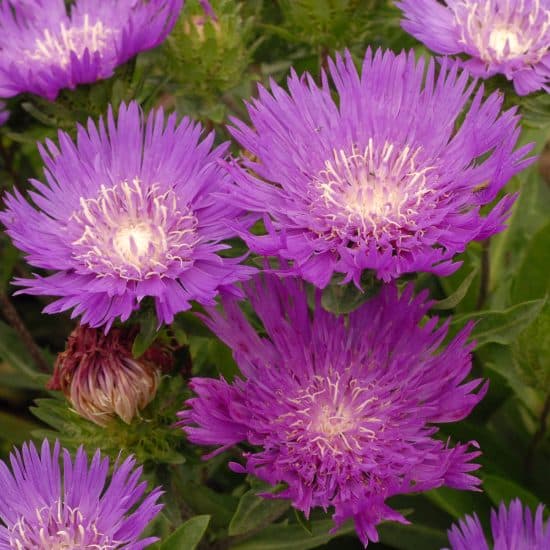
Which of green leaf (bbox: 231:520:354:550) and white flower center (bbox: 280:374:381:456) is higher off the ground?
white flower center (bbox: 280:374:381:456)

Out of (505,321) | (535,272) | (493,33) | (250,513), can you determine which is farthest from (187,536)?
(493,33)

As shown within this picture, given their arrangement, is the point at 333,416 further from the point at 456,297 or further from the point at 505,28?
the point at 505,28

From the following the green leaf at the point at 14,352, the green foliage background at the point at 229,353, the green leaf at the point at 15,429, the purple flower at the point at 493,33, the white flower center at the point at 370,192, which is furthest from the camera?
the green leaf at the point at 15,429

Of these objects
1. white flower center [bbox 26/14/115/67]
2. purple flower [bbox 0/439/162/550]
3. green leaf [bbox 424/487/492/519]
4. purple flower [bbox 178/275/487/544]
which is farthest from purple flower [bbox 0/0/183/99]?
green leaf [bbox 424/487/492/519]

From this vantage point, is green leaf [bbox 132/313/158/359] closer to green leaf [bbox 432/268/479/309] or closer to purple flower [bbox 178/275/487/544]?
purple flower [bbox 178/275/487/544]

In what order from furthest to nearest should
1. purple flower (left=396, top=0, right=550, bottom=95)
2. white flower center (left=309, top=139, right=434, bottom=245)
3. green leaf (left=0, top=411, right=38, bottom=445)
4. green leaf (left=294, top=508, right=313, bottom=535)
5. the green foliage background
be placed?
green leaf (left=0, top=411, right=38, bottom=445), purple flower (left=396, top=0, right=550, bottom=95), the green foliage background, white flower center (left=309, top=139, right=434, bottom=245), green leaf (left=294, top=508, right=313, bottom=535)

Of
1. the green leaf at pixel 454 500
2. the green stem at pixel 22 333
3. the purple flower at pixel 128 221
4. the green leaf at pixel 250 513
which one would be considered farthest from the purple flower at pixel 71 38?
the green leaf at pixel 454 500

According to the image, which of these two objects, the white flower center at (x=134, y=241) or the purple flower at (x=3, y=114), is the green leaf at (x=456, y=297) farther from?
the purple flower at (x=3, y=114)
